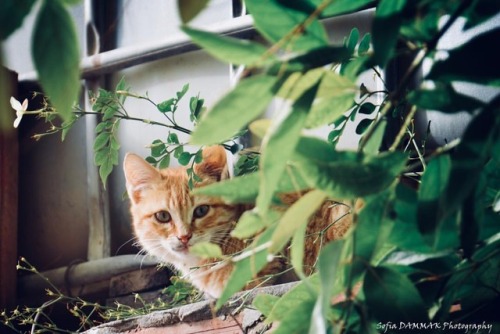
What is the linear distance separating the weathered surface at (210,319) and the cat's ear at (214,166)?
0.78m

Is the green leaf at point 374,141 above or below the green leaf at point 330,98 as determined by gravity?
below

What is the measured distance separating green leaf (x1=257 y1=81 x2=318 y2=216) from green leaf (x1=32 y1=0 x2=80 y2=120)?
107mm

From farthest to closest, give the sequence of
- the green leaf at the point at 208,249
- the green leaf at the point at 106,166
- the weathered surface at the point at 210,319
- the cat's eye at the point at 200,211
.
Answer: the cat's eye at the point at 200,211
the green leaf at the point at 106,166
the weathered surface at the point at 210,319
the green leaf at the point at 208,249

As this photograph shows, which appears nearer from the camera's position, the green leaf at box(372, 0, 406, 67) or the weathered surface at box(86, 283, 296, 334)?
the green leaf at box(372, 0, 406, 67)

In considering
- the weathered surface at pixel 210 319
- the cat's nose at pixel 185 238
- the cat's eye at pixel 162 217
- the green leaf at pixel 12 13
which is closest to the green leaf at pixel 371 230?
the green leaf at pixel 12 13

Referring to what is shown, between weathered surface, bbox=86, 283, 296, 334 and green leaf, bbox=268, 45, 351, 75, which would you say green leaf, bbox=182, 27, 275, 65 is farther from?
weathered surface, bbox=86, 283, 296, 334

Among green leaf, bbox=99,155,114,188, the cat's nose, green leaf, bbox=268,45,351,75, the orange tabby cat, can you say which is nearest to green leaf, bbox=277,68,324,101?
green leaf, bbox=268,45,351,75

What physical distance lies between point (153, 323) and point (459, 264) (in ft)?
2.80

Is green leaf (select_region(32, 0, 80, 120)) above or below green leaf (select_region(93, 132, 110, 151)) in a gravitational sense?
above

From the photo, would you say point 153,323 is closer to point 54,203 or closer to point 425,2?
point 425,2

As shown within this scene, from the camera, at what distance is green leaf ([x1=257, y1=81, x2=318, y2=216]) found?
Answer: 0.34 metres

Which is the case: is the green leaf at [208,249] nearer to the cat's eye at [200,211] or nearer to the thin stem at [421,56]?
the thin stem at [421,56]

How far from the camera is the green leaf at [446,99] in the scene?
1.29 ft

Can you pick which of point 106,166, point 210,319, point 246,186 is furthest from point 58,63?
point 106,166
